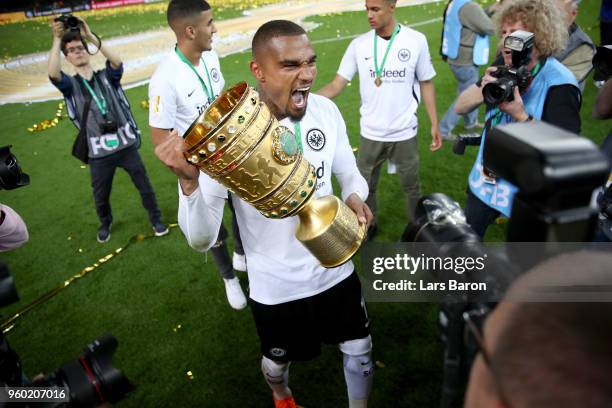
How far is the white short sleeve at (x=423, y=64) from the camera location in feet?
11.3

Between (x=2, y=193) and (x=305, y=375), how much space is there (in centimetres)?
504

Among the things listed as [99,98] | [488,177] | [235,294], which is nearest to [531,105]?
[488,177]

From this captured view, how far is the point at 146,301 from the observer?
138 inches

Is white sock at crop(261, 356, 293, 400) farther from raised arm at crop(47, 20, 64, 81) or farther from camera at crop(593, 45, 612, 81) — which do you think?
raised arm at crop(47, 20, 64, 81)

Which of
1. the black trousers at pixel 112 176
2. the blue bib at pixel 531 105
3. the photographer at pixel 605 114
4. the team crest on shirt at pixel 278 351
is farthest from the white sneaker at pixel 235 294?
the photographer at pixel 605 114

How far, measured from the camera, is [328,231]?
5.33ft

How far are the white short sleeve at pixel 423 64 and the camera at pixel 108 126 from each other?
261 centimetres

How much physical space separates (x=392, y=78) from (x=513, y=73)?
4.62 ft

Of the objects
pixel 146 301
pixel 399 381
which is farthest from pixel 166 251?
pixel 399 381

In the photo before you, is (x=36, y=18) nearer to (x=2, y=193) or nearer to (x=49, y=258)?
(x=2, y=193)

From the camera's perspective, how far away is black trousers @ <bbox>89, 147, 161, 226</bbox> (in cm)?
391

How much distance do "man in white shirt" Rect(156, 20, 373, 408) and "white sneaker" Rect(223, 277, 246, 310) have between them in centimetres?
121

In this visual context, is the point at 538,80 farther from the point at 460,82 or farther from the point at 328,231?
the point at 460,82

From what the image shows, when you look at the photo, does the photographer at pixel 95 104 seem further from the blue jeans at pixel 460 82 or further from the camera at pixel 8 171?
the blue jeans at pixel 460 82
